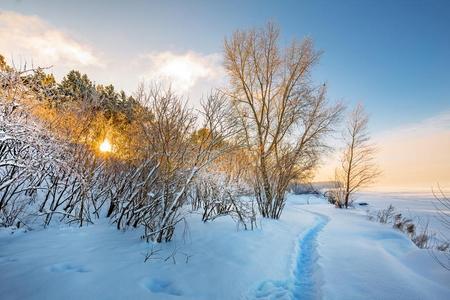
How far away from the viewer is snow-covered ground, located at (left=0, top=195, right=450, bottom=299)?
3.96 meters

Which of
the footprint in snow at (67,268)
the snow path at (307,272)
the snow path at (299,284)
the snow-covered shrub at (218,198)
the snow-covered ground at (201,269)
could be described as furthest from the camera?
the snow-covered shrub at (218,198)

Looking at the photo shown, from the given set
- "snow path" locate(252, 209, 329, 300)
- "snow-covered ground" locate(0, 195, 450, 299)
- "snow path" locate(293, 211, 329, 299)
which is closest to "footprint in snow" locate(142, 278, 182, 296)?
"snow-covered ground" locate(0, 195, 450, 299)

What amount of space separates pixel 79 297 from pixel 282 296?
3285 millimetres

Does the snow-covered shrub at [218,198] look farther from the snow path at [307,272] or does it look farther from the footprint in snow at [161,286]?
the footprint in snow at [161,286]

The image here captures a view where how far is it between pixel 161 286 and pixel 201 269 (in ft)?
3.15

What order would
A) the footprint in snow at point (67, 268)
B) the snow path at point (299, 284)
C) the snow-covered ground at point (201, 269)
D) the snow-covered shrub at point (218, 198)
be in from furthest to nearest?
the snow-covered shrub at point (218, 198), the snow path at point (299, 284), the footprint in snow at point (67, 268), the snow-covered ground at point (201, 269)

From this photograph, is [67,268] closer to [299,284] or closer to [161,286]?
[161,286]

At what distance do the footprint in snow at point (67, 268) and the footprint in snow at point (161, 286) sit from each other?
1.12 metres

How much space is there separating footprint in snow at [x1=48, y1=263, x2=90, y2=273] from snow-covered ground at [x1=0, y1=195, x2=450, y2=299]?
1 centimetres

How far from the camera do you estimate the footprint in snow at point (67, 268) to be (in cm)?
428

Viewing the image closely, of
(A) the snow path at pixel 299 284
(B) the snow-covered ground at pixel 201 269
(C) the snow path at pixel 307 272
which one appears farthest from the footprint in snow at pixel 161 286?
(C) the snow path at pixel 307 272

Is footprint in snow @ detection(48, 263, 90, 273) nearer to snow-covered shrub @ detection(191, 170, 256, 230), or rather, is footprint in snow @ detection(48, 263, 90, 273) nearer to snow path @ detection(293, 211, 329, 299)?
snow path @ detection(293, 211, 329, 299)

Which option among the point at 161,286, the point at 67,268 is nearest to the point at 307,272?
the point at 161,286

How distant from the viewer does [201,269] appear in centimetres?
498
